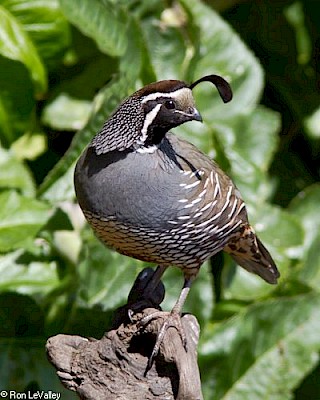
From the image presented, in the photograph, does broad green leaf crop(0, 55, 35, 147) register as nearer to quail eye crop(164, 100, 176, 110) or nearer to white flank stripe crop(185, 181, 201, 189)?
white flank stripe crop(185, 181, 201, 189)

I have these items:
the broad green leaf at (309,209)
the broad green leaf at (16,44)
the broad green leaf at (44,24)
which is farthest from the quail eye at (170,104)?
the broad green leaf at (309,209)

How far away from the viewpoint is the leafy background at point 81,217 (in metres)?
3.00

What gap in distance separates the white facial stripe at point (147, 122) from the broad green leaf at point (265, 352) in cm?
123

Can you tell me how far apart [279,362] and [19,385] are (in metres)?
0.81

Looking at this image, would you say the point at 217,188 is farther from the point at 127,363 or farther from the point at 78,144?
the point at 78,144

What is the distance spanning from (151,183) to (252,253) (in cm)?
53

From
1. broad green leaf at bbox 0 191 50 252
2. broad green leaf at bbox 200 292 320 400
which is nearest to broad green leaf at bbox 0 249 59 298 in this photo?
broad green leaf at bbox 0 191 50 252

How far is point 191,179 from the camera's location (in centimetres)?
230

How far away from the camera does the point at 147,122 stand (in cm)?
215

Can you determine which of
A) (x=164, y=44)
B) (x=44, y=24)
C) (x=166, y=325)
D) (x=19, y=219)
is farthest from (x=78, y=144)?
(x=166, y=325)

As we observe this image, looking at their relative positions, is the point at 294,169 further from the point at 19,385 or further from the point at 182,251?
the point at 182,251

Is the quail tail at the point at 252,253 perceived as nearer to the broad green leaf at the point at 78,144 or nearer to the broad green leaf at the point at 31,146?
the broad green leaf at the point at 78,144

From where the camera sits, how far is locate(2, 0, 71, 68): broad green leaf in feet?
10.4

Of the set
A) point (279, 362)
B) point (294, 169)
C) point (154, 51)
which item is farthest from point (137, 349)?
point (294, 169)
